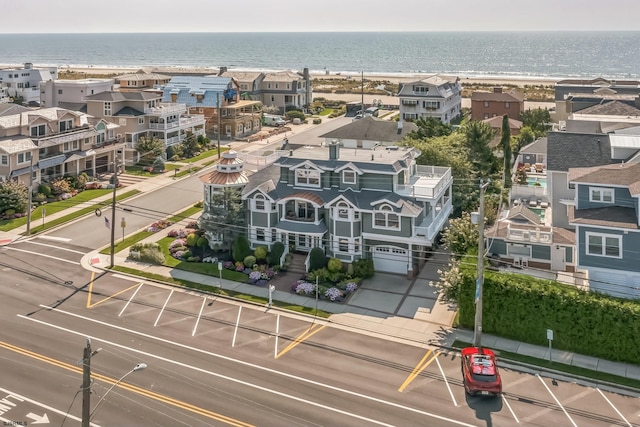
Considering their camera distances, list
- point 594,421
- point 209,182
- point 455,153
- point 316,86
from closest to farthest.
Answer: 1. point 594,421
2. point 209,182
3. point 455,153
4. point 316,86

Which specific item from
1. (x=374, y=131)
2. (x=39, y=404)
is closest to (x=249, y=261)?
(x=39, y=404)

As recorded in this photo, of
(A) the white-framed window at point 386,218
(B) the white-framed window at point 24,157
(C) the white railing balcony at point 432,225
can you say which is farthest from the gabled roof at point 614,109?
(B) the white-framed window at point 24,157

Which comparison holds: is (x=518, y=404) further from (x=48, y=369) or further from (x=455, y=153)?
(x=455, y=153)

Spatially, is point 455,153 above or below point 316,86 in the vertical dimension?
below

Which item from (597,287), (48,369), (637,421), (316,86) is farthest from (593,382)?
(316,86)

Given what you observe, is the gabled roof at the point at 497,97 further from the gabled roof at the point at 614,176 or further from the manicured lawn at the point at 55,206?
the manicured lawn at the point at 55,206

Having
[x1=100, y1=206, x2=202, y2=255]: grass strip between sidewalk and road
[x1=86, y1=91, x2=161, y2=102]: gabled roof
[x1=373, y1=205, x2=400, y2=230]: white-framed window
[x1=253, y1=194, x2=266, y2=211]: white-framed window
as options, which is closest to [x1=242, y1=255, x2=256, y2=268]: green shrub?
[x1=253, y1=194, x2=266, y2=211]: white-framed window

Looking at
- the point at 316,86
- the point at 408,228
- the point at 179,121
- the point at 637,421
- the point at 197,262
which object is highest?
the point at 316,86
